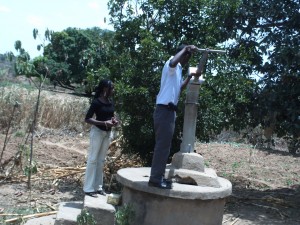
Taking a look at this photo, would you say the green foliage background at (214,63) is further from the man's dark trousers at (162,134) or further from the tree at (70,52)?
the tree at (70,52)

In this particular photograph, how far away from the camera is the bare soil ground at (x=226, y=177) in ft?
24.8

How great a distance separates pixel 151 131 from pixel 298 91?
2.58 meters

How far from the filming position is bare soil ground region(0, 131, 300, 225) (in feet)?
24.8

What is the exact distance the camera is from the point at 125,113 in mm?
8609

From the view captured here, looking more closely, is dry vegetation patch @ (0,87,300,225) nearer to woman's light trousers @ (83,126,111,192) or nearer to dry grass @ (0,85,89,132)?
dry grass @ (0,85,89,132)

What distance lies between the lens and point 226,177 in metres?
10.8

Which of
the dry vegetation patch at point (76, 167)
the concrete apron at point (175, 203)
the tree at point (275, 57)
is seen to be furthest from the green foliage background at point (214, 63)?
the concrete apron at point (175, 203)

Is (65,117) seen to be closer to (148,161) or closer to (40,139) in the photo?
(40,139)

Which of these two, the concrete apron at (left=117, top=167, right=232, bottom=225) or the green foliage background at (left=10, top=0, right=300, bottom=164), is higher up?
the green foliage background at (left=10, top=0, right=300, bottom=164)

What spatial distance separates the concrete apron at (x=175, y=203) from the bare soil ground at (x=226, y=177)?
1.54 metres

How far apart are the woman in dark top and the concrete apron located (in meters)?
0.74

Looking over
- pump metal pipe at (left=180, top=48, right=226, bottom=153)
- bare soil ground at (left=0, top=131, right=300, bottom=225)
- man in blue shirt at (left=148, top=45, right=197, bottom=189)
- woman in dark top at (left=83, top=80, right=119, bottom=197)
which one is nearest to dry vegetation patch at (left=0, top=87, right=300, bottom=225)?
bare soil ground at (left=0, top=131, right=300, bottom=225)

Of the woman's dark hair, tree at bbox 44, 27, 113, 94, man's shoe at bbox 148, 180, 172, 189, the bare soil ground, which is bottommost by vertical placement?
the bare soil ground

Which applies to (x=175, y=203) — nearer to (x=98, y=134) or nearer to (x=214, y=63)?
(x=98, y=134)
